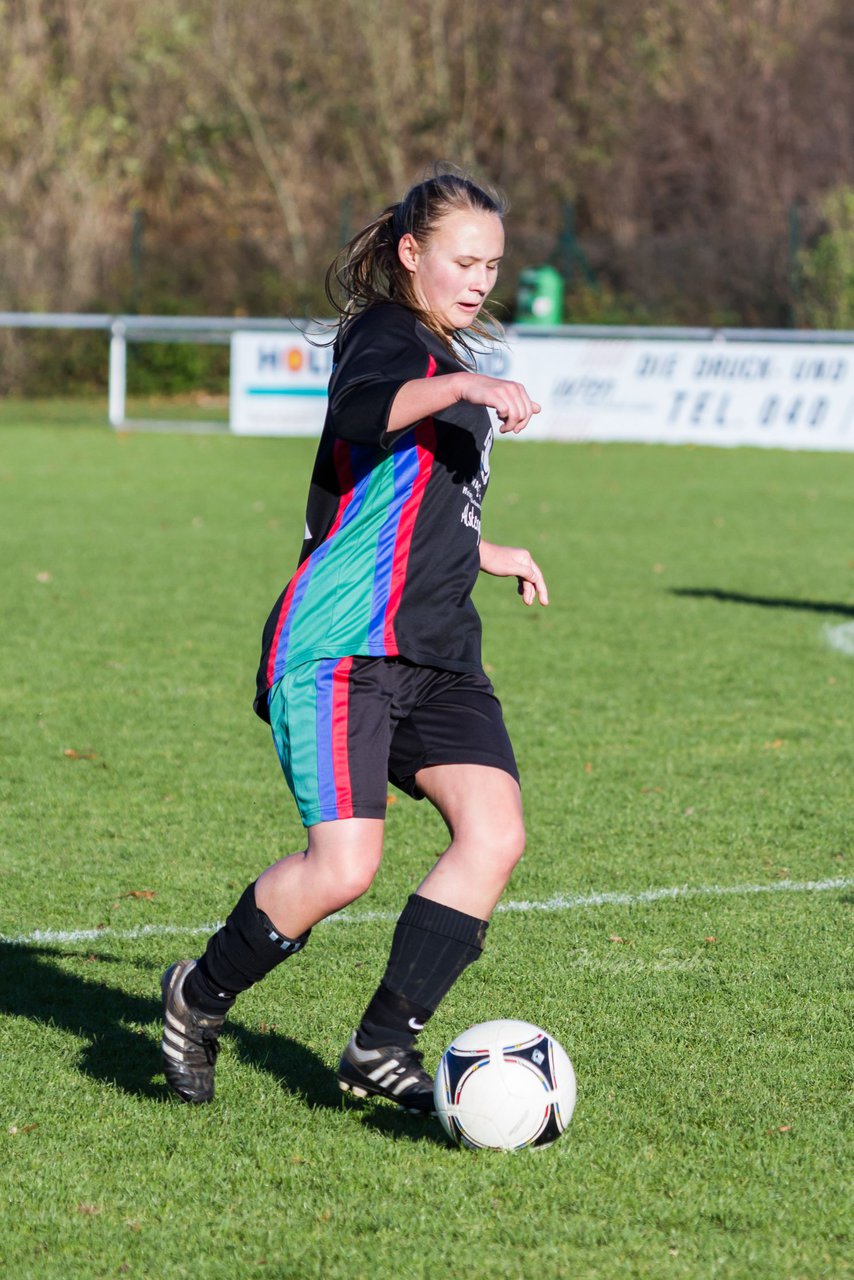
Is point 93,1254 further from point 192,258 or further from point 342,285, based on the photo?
point 192,258

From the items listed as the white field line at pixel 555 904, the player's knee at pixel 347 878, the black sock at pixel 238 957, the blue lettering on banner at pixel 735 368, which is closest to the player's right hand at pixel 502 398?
the player's knee at pixel 347 878

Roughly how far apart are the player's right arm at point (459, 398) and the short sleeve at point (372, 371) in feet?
0.08

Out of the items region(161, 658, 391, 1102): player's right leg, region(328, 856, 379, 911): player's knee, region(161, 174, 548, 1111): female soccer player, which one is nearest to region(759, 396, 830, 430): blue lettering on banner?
region(161, 174, 548, 1111): female soccer player

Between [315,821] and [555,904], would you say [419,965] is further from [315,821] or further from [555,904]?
[555,904]

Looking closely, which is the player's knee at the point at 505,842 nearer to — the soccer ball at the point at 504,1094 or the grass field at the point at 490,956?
the soccer ball at the point at 504,1094

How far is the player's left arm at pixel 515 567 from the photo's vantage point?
3744 millimetres

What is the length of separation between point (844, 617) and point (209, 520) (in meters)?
6.42

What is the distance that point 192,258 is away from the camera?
32.2m

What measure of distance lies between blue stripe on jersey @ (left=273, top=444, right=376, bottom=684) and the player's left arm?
15.2 inches

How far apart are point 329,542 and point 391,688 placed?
328 mm

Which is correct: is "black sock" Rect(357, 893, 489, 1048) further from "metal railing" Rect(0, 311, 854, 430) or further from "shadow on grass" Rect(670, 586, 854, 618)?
"metal railing" Rect(0, 311, 854, 430)

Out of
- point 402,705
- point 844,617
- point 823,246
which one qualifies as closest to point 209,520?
point 844,617

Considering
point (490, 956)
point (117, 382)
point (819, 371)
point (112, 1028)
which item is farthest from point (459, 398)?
point (117, 382)

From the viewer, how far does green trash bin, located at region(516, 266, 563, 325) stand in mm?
28812
